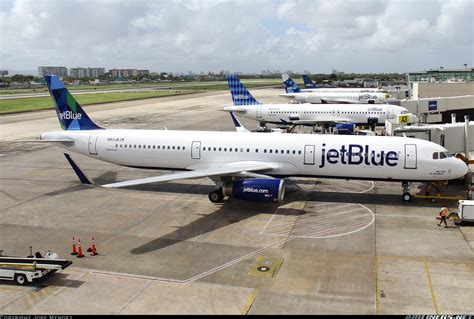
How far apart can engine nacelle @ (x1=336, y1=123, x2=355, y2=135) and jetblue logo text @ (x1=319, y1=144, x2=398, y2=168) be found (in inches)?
1020

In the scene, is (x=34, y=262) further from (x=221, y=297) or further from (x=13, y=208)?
(x=13, y=208)

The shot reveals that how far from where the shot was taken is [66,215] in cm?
2520

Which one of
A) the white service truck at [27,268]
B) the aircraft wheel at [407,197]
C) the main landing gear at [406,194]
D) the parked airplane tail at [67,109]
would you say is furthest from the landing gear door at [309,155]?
the parked airplane tail at [67,109]

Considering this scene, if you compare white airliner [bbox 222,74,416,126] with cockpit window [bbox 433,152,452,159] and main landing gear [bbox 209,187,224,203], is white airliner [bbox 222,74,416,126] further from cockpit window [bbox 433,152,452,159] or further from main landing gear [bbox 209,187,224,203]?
main landing gear [bbox 209,187,224,203]

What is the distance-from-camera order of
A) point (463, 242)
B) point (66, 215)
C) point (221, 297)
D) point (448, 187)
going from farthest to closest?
point (448, 187), point (66, 215), point (463, 242), point (221, 297)

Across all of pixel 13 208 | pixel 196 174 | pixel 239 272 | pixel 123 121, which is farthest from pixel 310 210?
pixel 123 121

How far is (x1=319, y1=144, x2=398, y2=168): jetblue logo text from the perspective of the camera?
25781 mm

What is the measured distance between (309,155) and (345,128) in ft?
88.7

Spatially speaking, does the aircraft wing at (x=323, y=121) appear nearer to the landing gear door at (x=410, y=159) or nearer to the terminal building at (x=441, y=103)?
the terminal building at (x=441, y=103)

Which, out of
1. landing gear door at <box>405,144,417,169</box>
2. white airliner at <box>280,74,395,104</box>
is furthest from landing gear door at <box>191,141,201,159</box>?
white airliner at <box>280,74,395,104</box>

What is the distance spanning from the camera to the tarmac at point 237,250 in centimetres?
1527

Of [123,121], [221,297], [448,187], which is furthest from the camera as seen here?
[123,121]

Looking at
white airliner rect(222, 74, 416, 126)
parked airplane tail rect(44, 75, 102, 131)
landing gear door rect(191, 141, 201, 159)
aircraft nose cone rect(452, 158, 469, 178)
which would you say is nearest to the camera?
aircraft nose cone rect(452, 158, 469, 178)

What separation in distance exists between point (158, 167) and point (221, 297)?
16.5 m
